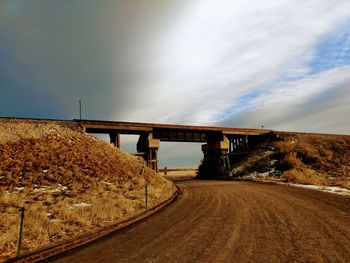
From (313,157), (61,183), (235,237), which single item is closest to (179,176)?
(313,157)

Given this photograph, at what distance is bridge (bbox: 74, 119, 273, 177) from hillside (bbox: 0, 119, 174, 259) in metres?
3.82

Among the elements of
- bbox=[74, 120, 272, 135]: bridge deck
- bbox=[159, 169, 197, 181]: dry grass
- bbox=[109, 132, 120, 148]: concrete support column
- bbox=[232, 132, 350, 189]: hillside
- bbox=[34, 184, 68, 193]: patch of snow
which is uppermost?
bbox=[74, 120, 272, 135]: bridge deck

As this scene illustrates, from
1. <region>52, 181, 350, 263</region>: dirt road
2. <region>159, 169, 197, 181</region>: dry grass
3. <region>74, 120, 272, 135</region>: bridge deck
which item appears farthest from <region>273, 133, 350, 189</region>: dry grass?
<region>52, 181, 350, 263</region>: dirt road

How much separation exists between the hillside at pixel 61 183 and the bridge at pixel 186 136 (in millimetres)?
3825

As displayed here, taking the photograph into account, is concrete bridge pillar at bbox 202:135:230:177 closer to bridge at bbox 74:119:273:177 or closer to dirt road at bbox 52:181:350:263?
bridge at bbox 74:119:273:177

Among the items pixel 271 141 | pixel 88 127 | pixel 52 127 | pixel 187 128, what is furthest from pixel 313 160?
pixel 52 127

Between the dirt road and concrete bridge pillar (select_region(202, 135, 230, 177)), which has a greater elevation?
concrete bridge pillar (select_region(202, 135, 230, 177))

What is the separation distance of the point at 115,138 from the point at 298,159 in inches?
994

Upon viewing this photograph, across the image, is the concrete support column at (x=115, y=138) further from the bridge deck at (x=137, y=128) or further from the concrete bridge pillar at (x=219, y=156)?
the concrete bridge pillar at (x=219, y=156)

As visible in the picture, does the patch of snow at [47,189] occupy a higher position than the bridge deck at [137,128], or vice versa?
the bridge deck at [137,128]

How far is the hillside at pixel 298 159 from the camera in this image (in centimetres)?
3422

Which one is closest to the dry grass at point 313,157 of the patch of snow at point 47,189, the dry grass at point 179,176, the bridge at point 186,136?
the bridge at point 186,136

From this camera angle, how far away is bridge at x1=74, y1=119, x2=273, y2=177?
107 feet

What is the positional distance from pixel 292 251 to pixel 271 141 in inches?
1655
